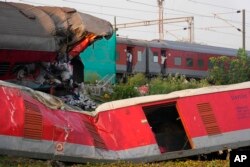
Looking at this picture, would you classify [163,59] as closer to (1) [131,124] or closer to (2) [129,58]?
(2) [129,58]

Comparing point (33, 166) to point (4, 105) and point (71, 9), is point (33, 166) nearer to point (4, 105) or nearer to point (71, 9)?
point (4, 105)

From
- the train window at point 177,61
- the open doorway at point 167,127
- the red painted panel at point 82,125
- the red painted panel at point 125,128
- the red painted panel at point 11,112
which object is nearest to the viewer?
the red painted panel at point 11,112

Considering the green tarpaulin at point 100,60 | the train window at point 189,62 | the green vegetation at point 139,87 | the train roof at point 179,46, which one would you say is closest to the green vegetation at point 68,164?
the green vegetation at point 139,87

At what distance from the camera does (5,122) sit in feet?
26.8

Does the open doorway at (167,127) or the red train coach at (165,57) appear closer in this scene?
the open doorway at (167,127)

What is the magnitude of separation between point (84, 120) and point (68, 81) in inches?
160

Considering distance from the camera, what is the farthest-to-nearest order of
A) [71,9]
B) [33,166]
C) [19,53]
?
1. [71,9]
2. [19,53]
3. [33,166]

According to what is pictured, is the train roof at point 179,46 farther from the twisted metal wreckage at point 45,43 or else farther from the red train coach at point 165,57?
the twisted metal wreckage at point 45,43

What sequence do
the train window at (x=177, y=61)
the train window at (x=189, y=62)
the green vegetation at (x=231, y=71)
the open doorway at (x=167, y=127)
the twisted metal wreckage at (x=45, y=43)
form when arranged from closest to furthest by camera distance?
the open doorway at (x=167, y=127)
the twisted metal wreckage at (x=45, y=43)
the green vegetation at (x=231, y=71)
the train window at (x=177, y=61)
the train window at (x=189, y=62)

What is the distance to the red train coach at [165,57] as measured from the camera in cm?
3111

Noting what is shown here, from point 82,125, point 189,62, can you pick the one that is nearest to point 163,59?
point 189,62

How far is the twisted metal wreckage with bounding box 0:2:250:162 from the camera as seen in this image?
852cm

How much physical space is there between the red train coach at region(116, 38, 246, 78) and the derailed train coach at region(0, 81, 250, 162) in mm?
20450

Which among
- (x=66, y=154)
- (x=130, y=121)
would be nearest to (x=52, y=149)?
(x=66, y=154)
